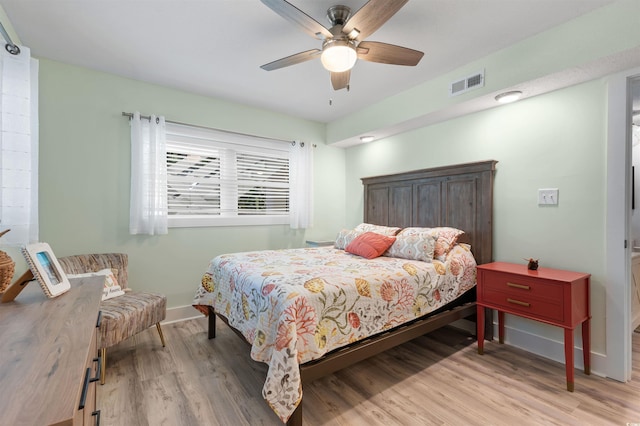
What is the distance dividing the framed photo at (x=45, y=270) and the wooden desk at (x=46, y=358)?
0.05 meters

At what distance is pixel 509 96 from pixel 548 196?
0.90 metres

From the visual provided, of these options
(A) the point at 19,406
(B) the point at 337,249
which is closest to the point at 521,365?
(B) the point at 337,249

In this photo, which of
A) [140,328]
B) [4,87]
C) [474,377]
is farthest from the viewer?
[140,328]

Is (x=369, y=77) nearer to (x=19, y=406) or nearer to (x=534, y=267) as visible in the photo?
(x=534, y=267)

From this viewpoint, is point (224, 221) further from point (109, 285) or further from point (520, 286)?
point (520, 286)

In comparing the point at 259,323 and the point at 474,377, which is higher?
the point at 259,323

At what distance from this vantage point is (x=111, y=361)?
2.33 meters

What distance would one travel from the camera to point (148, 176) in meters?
2.98

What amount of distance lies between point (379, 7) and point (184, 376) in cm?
266

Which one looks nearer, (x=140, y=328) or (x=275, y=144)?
(x=140, y=328)

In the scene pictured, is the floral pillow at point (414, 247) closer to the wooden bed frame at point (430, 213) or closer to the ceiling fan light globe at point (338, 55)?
the wooden bed frame at point (430, 213)

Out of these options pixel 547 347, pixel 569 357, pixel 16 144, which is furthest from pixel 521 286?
pixel 16 144

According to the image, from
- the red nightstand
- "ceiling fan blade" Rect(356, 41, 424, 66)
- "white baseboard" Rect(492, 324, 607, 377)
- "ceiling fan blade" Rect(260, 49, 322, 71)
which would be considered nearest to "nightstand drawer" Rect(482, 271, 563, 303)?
the red nightstand

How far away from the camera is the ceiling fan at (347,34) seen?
5.13ft
